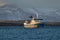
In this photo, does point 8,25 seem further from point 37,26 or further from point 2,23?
point 37,26

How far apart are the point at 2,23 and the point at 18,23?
5.28 metres

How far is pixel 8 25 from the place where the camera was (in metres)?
63.9

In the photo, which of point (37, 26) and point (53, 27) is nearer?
point (37, 26)

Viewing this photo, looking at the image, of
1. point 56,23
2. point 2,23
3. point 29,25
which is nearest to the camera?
point 29,25

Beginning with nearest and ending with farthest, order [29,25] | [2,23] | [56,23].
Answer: [29,25], [2,23], [56,23]

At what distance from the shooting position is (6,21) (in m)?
64.9

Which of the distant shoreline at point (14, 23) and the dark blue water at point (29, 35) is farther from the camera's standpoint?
the distant shoreline at point (14, 23)

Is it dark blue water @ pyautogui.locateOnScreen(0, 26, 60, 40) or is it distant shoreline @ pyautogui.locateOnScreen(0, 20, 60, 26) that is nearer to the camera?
dark blue water @ pyautogui.locateOnScreen(0, 26, 60, 40)

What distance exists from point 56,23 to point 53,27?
1407 millimetres

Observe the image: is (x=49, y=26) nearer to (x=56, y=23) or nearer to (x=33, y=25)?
(x=56, y=23)

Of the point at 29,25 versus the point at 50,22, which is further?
the point at 50,22

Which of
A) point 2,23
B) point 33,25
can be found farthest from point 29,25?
point 2,23

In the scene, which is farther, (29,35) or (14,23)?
(14,23)

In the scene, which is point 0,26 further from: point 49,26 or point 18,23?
point 49,26
